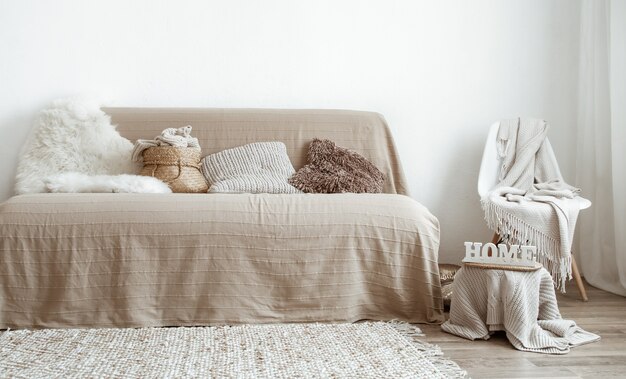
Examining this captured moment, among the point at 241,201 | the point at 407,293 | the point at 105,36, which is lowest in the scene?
the point at 407,293

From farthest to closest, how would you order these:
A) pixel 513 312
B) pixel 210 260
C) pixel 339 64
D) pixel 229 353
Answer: pixel 339 64 → pixel 210 260 → pixel 513 312 → pixel 229 353

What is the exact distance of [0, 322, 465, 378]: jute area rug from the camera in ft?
6.66

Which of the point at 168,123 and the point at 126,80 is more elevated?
the point at 126,80

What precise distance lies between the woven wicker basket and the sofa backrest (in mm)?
227

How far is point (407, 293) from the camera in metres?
2.68

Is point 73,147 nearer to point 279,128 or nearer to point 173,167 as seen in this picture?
point 173,167

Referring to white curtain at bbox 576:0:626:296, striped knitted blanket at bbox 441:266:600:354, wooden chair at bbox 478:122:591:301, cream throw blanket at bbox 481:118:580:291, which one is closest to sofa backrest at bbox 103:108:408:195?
wooden chair at bbox 478:122:591:301

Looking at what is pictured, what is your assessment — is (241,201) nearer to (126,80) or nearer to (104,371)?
(104,371)

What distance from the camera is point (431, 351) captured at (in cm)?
228

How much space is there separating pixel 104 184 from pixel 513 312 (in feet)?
5.78

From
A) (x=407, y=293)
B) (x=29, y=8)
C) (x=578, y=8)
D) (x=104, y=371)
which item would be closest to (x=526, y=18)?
(x=578, y=8)

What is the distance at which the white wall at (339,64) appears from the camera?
3502mm

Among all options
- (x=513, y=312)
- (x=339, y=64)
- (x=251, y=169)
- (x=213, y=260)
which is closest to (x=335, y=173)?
(x=251, y=169)

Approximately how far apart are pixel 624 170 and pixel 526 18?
1029 mm
